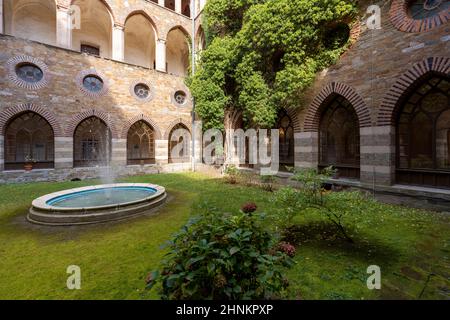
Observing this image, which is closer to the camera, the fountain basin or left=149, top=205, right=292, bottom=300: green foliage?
left=149, top=205, right=292, bottom=300: green foliage

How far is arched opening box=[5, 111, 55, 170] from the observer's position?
1105cm

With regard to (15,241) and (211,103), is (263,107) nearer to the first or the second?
(211,103)

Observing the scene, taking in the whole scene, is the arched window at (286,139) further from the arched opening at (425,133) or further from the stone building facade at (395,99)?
the arched opening at (425,133)

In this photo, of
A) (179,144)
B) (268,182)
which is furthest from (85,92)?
(268,182)

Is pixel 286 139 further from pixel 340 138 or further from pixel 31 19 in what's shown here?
pixel 31 19

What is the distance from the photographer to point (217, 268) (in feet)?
5.57

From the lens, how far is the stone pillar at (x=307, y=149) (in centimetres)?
920

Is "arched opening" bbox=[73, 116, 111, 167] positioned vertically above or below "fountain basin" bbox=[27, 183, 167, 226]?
above

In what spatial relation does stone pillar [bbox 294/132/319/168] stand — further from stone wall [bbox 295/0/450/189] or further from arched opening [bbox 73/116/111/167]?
arched opening [bbox 73/116/111/167]

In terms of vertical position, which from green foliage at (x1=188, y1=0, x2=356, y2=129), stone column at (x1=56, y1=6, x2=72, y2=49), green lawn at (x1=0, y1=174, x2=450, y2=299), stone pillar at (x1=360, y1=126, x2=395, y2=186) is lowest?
green lawn at (x1=0, y1=174, x2=450, y2=299)

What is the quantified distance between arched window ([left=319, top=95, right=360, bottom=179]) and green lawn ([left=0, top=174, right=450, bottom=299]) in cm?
274

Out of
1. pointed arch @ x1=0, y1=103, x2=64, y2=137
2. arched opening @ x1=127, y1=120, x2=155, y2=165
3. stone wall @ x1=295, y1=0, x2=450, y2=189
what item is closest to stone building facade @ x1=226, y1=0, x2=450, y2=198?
stone wall @ x1=295, y1=0, x2=450, y2=189

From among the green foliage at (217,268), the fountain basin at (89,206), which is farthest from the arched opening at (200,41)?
the green foliage at (217,268)

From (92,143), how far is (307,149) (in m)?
12.7
